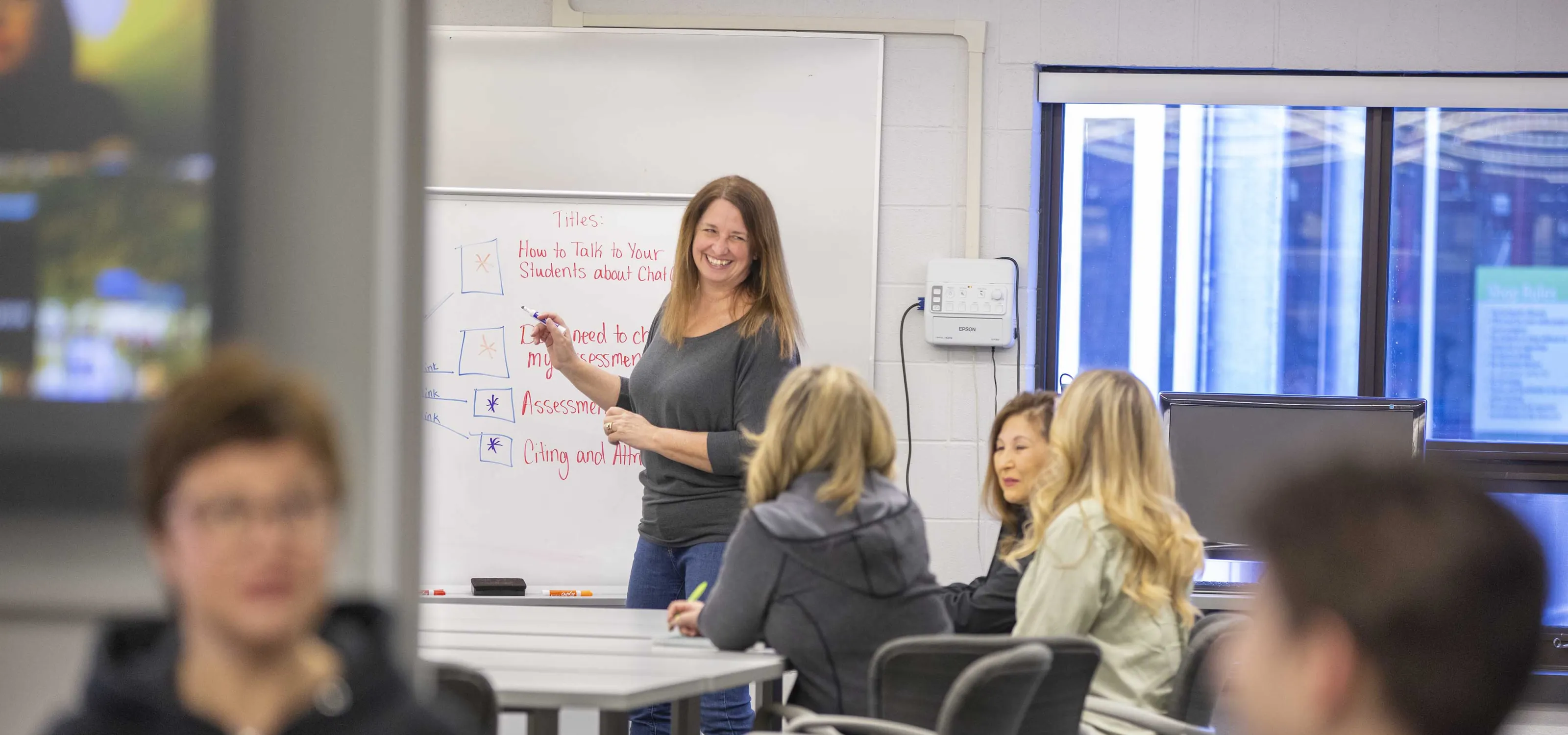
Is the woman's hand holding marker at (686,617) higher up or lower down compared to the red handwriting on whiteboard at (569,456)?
lower down

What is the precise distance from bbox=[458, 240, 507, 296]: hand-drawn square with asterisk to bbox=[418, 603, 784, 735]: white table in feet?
4.37

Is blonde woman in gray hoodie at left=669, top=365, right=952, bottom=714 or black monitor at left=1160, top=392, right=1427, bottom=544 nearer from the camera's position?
blonde woman in gray hoodie at left=669, top=365, right=952, bottom=714

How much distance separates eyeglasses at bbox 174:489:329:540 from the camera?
574 millimetres

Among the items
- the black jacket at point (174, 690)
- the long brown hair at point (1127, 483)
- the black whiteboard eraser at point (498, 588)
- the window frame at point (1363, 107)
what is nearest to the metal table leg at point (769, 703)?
the long brown hair at point (1127, 483)

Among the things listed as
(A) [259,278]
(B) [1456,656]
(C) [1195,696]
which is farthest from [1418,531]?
(C) [1195,696]

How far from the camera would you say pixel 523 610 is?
2.56 metres

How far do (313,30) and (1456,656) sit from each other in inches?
25.2

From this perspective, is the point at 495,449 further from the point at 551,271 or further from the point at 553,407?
the point at 551,271

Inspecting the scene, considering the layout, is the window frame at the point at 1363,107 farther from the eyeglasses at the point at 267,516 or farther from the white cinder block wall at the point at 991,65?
the eyeglasses at the point at 267,516

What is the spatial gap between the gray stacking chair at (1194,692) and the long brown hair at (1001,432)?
0.67 meters

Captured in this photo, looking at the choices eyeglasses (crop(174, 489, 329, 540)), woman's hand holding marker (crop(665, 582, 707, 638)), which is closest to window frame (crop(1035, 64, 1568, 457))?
woman's hand holding marker (crop(665, 582, 707, 638))

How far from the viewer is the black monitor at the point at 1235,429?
3.21m

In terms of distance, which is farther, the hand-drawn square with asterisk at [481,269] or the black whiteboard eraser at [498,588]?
the hand-drawn square with asterisk at [481,269]

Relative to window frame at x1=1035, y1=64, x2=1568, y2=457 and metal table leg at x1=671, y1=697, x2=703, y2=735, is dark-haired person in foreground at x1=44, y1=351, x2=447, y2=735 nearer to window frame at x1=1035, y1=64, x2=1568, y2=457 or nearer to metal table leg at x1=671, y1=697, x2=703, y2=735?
metal table leg at x1=671, y1=697, x2=703, y2=735
